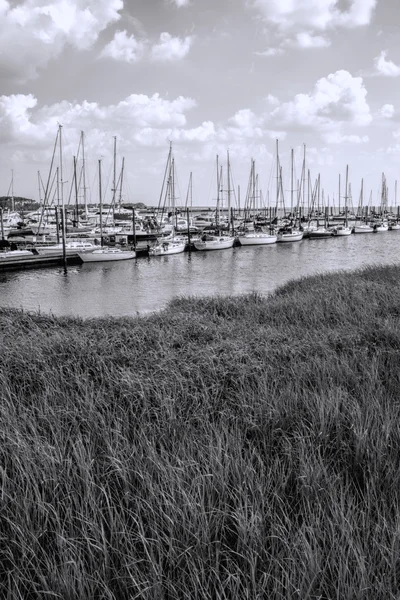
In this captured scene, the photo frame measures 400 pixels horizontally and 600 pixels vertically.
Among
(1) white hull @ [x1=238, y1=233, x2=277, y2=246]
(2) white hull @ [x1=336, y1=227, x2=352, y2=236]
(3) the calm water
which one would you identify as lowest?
(3) the calm water

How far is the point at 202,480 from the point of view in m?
3.82

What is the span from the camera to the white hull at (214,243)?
2237 inches

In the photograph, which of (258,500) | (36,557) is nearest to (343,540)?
(258,500)

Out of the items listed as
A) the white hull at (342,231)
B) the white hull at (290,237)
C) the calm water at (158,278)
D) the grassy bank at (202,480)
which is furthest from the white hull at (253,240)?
the grassy bank at (202,480)

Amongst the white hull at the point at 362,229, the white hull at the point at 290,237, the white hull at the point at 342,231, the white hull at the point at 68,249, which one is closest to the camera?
the white hull at the point at 68,249

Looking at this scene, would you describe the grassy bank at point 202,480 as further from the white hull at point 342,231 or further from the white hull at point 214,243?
the white hull at point 342,231

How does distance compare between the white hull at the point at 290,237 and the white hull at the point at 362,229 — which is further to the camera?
the white hull at the point at 362,229

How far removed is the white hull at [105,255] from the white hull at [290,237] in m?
28.1

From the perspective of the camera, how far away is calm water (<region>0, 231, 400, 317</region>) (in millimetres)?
28500

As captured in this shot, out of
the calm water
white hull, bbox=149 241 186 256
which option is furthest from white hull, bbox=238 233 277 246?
white hull, bbox=149 241 186 256

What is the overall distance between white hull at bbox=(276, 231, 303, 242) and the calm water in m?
9.27

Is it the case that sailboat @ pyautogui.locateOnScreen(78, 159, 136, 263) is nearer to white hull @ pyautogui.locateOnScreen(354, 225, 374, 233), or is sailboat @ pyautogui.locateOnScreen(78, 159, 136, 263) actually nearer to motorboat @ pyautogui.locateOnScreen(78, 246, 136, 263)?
motorboat @ pyautogui.locateOnScreen(78, 246, 136, 263)

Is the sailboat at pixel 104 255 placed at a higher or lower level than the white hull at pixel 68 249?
lower

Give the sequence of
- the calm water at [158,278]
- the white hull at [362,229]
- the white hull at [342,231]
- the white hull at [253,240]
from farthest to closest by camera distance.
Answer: the white hull at [362,229], the white hull at [342,231], the white hull at [253,240], the calm water at [158,278]
